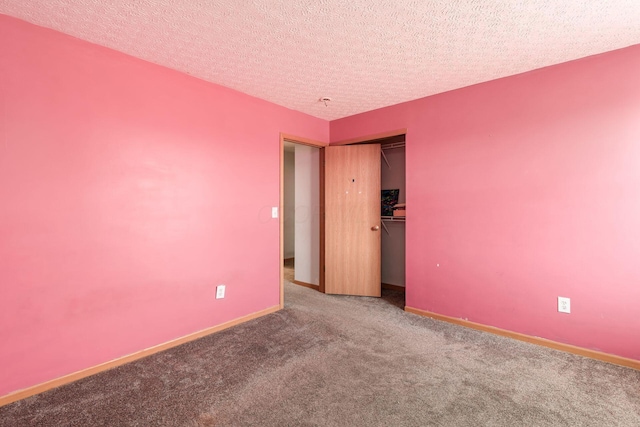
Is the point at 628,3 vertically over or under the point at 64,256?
over

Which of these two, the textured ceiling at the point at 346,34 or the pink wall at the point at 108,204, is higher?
the textured ceiling at the point at 346,34

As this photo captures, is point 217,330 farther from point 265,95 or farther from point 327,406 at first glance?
point 265,95

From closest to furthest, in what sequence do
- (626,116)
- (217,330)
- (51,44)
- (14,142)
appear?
(14,142)
(51,44)
(626,116)
(217,330)

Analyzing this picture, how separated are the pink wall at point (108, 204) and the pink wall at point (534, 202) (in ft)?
6.27

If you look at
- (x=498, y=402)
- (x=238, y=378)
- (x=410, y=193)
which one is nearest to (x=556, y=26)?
(x=410, y=193)

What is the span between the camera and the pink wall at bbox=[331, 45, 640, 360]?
214 cm

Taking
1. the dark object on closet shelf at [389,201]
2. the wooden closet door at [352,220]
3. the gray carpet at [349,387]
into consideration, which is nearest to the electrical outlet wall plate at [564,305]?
the gray carpet at [349,387]

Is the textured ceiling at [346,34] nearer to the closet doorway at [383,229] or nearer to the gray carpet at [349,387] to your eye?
the closet doorway at [383,229]

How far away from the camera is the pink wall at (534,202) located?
214cm

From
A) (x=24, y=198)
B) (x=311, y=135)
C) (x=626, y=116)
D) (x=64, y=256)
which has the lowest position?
(x=64, y=256)

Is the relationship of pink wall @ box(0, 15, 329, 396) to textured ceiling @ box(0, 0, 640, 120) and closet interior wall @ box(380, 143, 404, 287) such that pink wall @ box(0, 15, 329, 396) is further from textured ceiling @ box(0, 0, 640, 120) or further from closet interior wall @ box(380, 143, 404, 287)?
closet interior wall @ box(380, 143, 404, 287)

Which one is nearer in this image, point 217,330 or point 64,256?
point 64,256

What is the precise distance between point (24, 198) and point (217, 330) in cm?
175

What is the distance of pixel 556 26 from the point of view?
1869 millimetres
